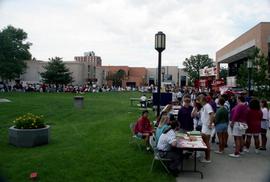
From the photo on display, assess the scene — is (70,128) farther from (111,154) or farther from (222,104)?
(222,104)

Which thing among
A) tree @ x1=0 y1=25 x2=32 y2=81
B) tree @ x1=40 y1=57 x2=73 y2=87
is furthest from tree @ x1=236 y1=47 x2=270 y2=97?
tree @ x1=40 y1=57 x2=73 y2=87

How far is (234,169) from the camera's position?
886 cm

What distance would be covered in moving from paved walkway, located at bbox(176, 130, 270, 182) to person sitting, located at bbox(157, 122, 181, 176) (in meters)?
0.28

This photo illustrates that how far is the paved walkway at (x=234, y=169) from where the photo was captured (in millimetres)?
8047

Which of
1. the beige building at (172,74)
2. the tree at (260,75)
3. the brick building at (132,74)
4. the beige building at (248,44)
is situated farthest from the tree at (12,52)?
the beige building at (172,74)

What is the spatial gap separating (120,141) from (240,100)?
4.00 m

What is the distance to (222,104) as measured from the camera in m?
10.7

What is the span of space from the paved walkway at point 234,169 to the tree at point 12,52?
54806 mm

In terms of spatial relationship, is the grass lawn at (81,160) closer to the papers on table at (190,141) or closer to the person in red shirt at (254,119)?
the papers on table at (190,141)

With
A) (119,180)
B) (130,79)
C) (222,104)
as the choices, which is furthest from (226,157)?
(130,79)

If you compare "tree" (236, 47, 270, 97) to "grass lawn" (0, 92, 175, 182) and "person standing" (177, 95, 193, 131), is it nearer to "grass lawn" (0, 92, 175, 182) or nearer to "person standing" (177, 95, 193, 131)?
"person standing" (177, 95, 193, 131)

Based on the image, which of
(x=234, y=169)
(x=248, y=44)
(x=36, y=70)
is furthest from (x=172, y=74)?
(x=234, y=169)

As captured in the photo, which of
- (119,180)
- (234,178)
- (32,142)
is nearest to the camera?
(119,180)

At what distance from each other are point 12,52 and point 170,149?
201ft
